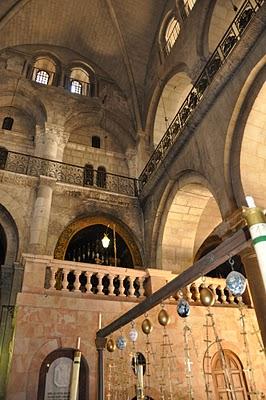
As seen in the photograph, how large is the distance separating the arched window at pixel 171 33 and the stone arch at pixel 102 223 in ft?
24.4

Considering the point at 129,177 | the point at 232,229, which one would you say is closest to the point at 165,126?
the point at 129,177

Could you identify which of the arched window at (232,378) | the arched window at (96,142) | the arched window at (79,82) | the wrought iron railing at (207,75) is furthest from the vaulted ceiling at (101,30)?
the arched window at (232,378)

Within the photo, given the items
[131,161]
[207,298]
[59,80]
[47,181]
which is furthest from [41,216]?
[59,80]

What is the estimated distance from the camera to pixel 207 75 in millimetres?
A: 8242

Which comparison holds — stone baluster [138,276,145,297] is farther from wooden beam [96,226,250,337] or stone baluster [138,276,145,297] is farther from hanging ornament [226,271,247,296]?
hanging ornament [226,271,247,296]

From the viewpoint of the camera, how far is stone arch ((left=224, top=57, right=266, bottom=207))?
238 inches

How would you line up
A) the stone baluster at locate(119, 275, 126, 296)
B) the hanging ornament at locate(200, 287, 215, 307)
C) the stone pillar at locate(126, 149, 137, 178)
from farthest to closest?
the stone pillar at locate(126, 149, 137, 178)
the stone baluster at locate(119, 275, 126, 296)
the hanging ornament at locate(200, 287, 215, 307)

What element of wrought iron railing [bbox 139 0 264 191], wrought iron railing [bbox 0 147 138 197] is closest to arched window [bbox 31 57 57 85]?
wrought iron railing [bbox 0 147 138 197]

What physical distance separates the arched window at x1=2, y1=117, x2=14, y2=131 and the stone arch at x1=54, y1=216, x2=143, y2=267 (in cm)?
474

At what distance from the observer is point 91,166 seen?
12109mm

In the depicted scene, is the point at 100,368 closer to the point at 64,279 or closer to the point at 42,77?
the point at 64,279

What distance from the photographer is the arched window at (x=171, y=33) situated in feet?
41.0

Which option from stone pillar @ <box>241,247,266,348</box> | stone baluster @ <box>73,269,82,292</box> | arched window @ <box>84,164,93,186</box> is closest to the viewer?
stone pillar @ <box>241,247,266,348</box>

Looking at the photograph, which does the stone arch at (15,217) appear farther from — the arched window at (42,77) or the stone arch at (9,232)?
the arched window at (42,77)
